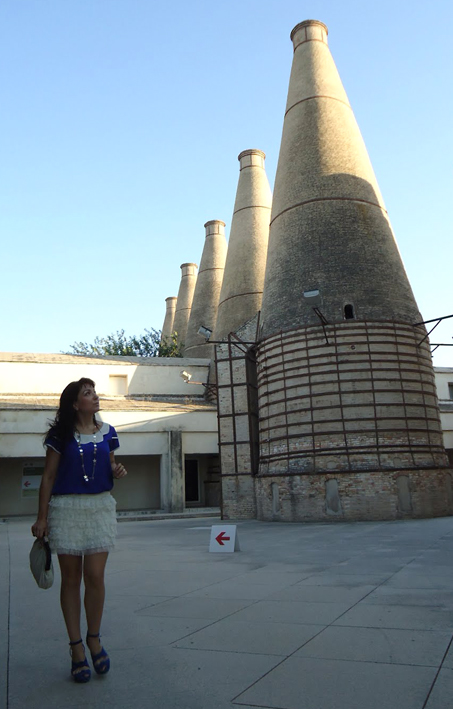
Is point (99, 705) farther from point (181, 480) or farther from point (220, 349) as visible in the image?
point (181, 480)

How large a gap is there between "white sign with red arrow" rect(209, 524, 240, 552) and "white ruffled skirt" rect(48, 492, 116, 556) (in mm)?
6455

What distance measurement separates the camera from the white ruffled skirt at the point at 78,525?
11.3 feet

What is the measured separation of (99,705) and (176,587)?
3405mm

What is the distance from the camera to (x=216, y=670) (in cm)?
326

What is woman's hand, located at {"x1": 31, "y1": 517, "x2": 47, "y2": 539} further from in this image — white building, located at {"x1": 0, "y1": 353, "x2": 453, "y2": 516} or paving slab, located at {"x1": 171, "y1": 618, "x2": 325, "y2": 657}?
white building, located at {"x1": 0, "y1": 353, "x2": 453, "y2": 516}

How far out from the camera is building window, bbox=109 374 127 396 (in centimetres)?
3048

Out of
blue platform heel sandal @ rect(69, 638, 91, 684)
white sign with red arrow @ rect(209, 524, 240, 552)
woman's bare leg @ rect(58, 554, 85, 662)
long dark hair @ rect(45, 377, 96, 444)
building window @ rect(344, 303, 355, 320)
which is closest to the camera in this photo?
blue platform heel sandal @ rect(69, 638, 91, 684)

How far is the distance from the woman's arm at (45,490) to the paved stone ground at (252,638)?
32.9 inches

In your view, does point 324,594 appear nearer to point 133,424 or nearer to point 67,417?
point 67,417

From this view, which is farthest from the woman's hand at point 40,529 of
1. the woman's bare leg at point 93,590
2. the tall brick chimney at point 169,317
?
the tall brick chimney at point 169,317

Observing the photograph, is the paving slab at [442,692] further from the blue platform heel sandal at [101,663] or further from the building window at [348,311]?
the building window at [348,311]

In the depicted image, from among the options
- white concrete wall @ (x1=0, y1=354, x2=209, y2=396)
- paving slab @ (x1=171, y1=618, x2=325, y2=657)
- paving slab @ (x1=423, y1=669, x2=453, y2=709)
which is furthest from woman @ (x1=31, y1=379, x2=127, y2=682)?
white concrete wall @ (x1=0, y1=354, x2=209, y2=396)

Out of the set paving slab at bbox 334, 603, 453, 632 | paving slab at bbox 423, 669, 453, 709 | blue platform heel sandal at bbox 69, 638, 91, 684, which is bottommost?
paving slab at bbox 334, 603, 453, 632

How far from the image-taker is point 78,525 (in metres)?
3.48
